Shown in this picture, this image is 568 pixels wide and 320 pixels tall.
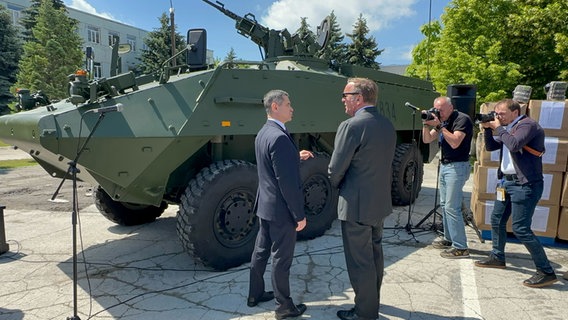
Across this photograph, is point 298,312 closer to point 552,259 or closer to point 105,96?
point 105,96

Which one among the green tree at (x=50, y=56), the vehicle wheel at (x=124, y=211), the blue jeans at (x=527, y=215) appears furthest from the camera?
the green tree at (x=50, y=56)

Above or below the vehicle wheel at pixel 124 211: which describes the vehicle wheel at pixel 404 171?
above

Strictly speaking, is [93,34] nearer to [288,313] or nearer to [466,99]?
[466,99]

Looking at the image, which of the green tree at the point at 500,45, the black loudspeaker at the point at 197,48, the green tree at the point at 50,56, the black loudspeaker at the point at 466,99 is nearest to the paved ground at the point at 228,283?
the black loudspeaker at the point at 466,99

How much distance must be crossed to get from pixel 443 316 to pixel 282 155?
6.03 ft

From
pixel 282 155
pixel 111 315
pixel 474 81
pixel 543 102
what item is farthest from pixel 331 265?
pixel 474 81

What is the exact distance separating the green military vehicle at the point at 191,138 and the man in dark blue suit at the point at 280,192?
713 millimetres

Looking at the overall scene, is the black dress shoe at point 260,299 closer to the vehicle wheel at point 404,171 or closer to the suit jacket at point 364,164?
the suit jacket at point 364,164

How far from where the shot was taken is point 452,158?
4520 millimetres

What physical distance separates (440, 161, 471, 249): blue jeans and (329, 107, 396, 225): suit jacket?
183 cm

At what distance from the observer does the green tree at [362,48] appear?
1138 inches

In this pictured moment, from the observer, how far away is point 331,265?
443 cm

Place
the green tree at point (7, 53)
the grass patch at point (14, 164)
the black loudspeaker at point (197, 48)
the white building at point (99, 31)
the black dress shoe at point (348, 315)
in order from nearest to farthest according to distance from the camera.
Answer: the black dress shoe at point (348, 315), the black loudspeaker at point (197, 48), the grass patch at point (14, 164), the green tree at point (7, 53), the white building at point (99, 31)

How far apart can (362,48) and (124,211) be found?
26.0 m
